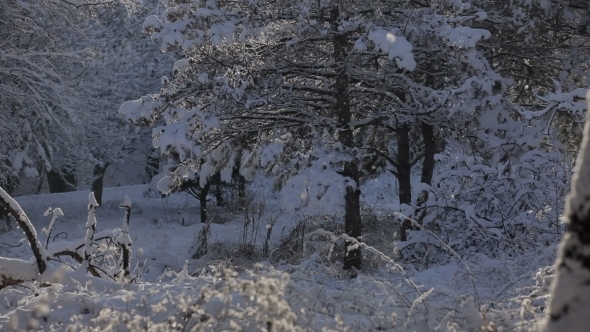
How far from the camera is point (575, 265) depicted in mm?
979

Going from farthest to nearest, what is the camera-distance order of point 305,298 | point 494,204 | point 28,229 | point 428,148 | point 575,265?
point 428,148 → point 494,204 → point 28,229 → point 305,298 → point 575,265

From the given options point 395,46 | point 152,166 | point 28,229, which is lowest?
point 28,229

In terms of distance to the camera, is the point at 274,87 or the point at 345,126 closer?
the point at 274,87

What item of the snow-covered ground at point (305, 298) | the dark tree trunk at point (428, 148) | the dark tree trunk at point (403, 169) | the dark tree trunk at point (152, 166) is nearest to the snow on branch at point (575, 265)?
the snow-covered ground at point (305, 298)

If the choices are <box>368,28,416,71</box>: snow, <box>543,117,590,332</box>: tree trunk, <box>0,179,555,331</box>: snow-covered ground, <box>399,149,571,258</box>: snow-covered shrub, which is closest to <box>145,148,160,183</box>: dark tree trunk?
<box>0,179,555,331</box>: snow-covered ground

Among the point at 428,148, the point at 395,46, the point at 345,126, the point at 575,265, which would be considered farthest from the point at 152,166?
the point at 575,265

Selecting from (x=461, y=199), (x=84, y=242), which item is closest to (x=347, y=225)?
(x=461, y=199)

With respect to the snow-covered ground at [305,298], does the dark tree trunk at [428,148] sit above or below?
above

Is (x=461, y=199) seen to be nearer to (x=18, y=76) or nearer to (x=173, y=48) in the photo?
(x=173, y=48)

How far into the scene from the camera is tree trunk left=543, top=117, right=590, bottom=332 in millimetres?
947

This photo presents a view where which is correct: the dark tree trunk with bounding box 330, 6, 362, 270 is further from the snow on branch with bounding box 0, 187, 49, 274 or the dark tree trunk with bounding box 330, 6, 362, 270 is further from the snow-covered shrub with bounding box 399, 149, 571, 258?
the snow on branch with bounding box 0, 187, 49, 274

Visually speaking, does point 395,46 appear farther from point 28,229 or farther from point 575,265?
point 575,265

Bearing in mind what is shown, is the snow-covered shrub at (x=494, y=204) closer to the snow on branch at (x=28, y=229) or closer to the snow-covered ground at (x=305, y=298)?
the snow-covered ground at (x=305, y=298)

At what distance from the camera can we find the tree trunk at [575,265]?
947mm
